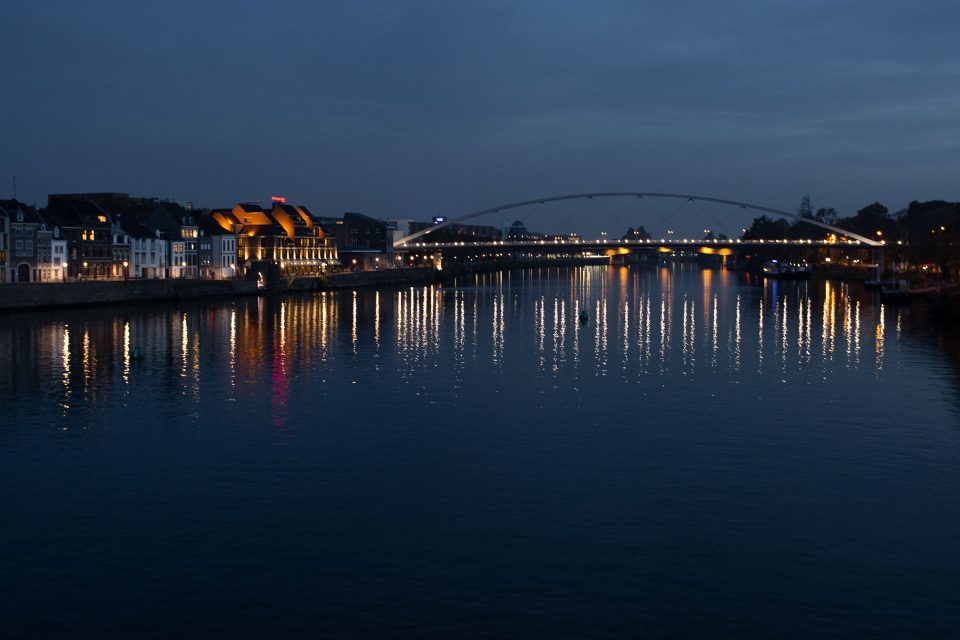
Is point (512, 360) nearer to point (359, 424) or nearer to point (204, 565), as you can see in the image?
point (359, 424)

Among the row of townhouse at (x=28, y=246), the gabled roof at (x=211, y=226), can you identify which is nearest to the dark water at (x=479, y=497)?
the row of townhouse at (x=28, y=246)

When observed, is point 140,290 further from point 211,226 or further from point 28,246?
point 211,226

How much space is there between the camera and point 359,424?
80.8 feet

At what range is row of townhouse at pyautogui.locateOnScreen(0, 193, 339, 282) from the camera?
68562 mm

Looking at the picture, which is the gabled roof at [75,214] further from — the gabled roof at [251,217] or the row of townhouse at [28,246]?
the gabled roof at [251,217]

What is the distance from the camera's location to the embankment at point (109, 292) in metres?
60.8

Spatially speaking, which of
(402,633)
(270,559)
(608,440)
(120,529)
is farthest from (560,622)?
(608,440)

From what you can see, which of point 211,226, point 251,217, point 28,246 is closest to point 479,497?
point 28,246

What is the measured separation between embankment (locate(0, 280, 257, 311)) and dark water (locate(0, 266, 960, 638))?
24.9 metres

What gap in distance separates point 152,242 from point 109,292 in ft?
56.1

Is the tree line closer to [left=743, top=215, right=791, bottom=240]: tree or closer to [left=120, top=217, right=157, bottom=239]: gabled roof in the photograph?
[left=743, top=215, right=791, bottom=240]: tree

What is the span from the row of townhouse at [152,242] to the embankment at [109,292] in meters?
4.56

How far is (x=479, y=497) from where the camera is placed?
17625 mm

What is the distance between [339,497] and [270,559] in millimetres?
3309
